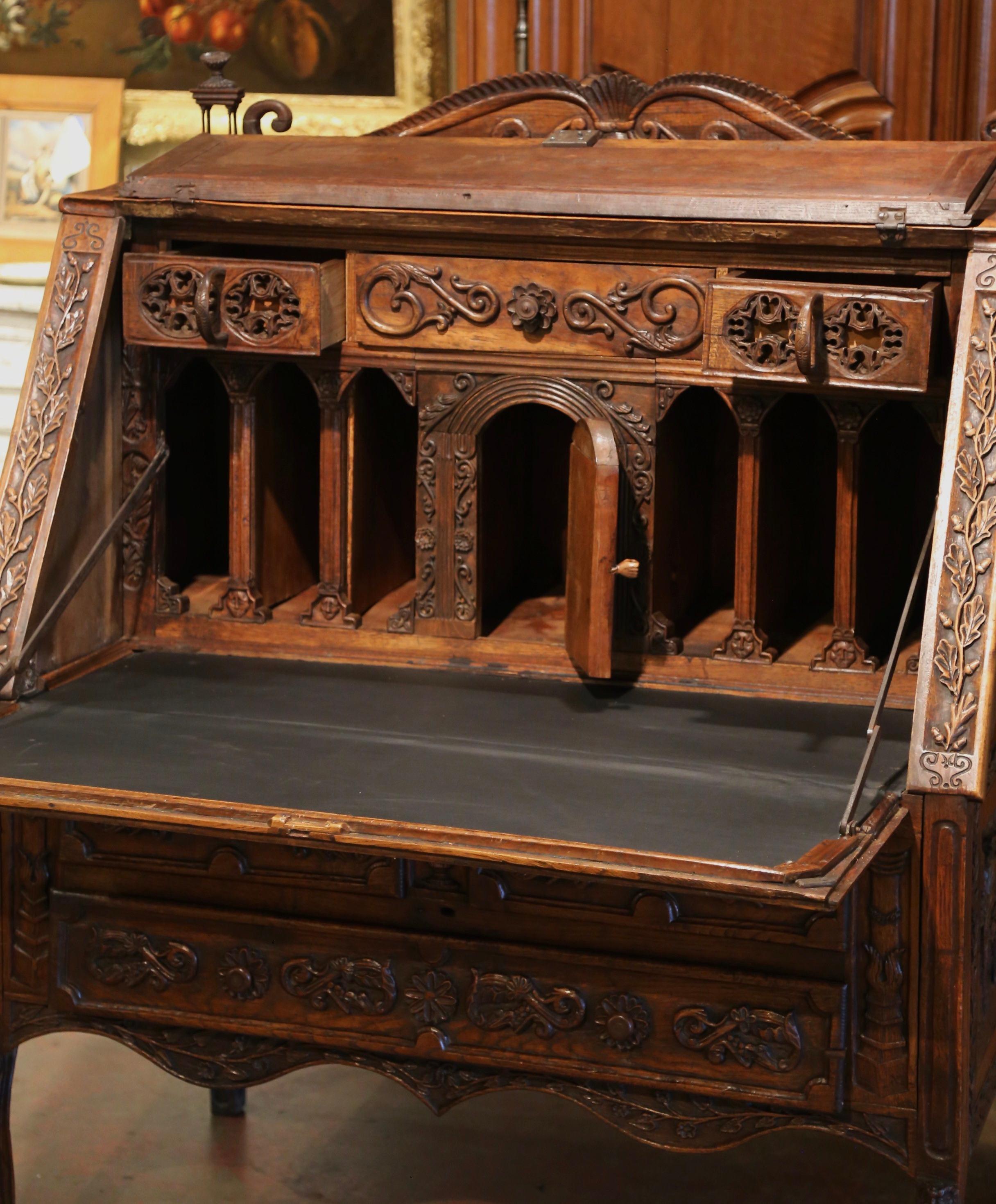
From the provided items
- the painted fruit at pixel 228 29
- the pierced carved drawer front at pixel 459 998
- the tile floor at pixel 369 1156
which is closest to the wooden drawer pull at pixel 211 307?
the pierced carved drawer front at pixel 459 998

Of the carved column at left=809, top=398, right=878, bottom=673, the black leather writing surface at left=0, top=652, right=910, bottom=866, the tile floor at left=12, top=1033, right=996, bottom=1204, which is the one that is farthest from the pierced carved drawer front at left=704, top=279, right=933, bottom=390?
the tile floor at left=12, top=1033, right=996, bottom=1204

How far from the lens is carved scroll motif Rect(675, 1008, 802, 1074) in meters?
2.46

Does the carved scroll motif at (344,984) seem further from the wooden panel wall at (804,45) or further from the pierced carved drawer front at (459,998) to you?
the wooden panel wall at (804,45)

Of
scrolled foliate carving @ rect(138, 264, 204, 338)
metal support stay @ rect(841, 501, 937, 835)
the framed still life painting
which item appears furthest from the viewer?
the framed still life painting

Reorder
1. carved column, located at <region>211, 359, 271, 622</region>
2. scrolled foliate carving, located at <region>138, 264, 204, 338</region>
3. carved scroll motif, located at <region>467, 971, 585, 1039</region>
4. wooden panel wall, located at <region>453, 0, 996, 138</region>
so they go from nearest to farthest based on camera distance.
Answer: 1. carved scroll motif, located at <region>467, 971, 585, 1039</region>
2. scrolled foliate carving, located at <region>138, 264, 204, 338</region>
3. carved column, located at <region>211, 359, 271, 622</region>
4. wooden panel wall, located at <region>453, 0, 996, 138</region>

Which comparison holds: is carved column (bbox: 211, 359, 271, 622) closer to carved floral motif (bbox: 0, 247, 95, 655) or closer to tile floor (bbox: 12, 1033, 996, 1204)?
carved floral motif (bbox: 0, 247, 95, 655)

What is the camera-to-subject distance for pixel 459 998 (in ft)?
8.44

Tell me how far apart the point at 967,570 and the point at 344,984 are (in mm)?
984

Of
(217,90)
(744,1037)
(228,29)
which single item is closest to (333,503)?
(217,90)

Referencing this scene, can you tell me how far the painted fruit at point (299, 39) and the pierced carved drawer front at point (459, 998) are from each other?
2381mm

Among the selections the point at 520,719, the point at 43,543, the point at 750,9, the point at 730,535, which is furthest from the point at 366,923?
the point at 750,9

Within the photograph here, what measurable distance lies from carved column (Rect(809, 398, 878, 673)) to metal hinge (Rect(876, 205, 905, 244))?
27cm

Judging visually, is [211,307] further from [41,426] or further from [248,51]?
[248,51]

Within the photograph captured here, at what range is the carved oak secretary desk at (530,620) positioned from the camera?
95.7 inches
